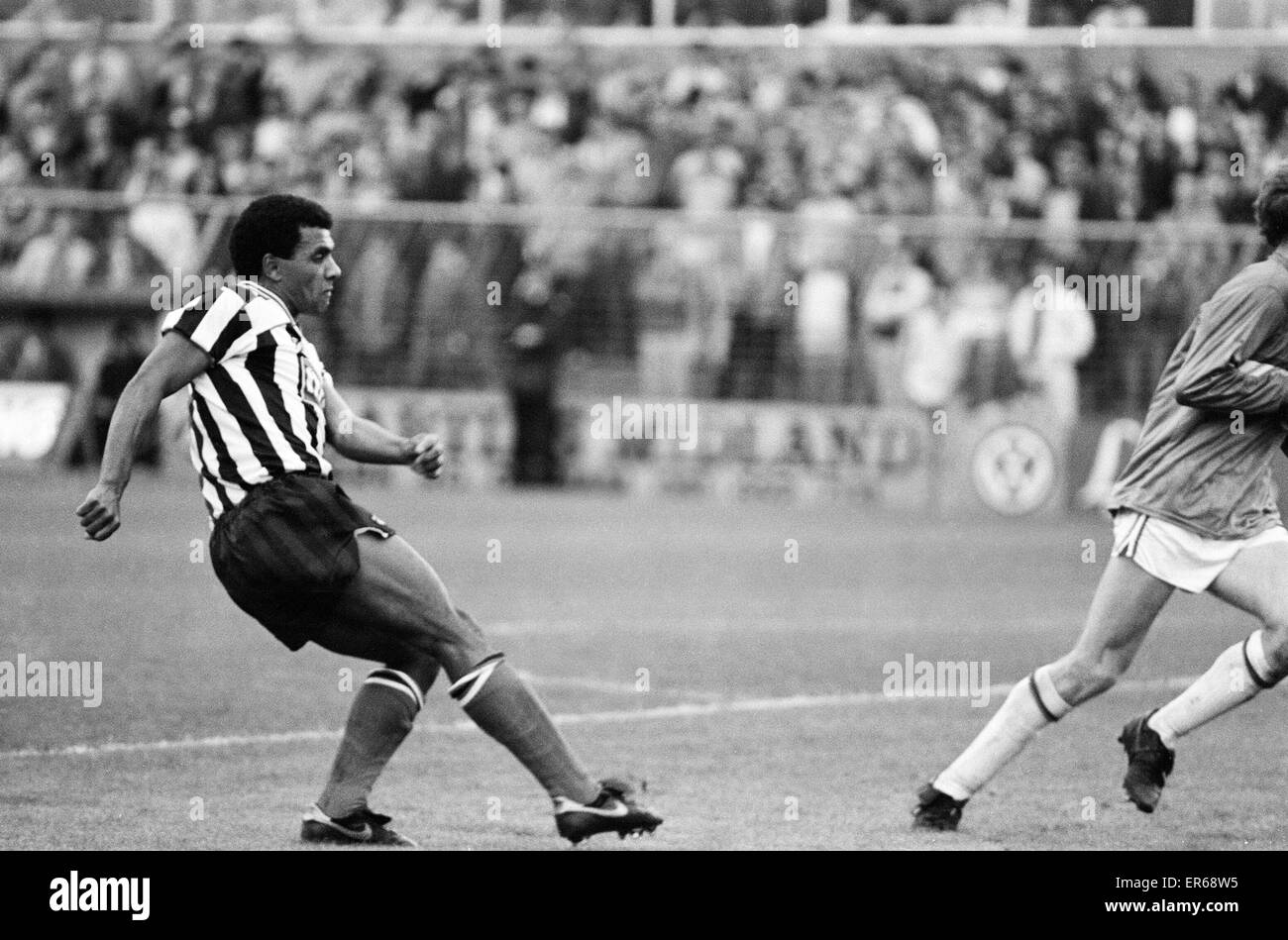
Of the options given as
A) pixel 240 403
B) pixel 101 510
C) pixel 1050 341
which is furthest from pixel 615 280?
pixel 101 510

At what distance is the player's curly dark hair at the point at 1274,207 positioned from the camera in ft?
25.4

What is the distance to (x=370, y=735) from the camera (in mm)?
7590

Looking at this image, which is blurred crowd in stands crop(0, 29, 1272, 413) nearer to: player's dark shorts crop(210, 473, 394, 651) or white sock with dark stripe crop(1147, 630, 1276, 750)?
white sock with dark stripe crop(1147, 630, 1276, 750)

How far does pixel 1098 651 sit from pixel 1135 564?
1.06ft

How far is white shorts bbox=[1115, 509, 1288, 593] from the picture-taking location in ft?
25.0

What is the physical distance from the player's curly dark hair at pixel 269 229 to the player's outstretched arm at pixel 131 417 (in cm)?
46

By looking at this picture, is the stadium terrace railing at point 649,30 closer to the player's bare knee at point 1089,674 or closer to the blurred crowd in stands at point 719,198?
the blurred crowd in stands at point 719,198

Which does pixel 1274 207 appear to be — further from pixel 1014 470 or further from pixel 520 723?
pixel 1014 470

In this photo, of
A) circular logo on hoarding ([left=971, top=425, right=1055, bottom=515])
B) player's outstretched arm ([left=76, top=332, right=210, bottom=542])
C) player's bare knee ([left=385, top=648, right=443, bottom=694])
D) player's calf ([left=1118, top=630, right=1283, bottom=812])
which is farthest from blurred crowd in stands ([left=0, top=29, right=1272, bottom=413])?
player's outstretched arm ([left=76, top=332, right=210, bottom=542])

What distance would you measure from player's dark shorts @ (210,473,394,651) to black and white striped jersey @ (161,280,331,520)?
0.24 feet

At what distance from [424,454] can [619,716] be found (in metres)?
3.40

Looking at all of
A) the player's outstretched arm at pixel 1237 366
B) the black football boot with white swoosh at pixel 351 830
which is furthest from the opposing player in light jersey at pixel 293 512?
the player's outstretched arm at pixel 1237 366
